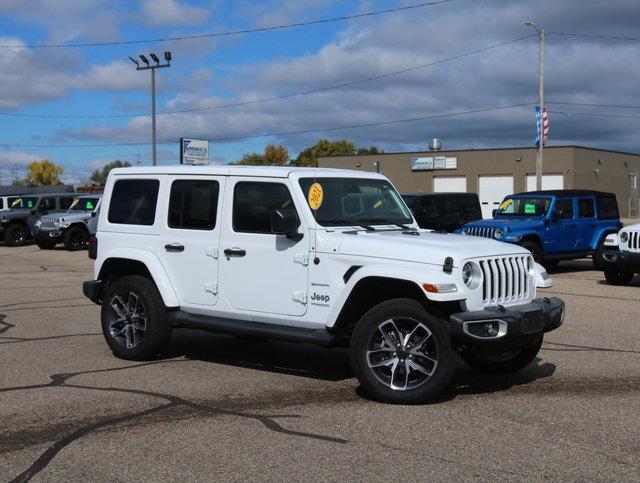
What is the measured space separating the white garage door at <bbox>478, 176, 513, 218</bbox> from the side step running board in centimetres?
4955

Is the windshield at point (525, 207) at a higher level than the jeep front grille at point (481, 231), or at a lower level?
higher

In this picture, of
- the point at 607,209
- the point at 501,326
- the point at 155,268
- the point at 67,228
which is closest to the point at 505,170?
the point at 67,228

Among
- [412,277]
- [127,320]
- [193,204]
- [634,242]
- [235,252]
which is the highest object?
[193,204]

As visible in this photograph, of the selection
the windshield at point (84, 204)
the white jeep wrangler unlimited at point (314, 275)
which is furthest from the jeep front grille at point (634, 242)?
the windshield at point (84, 204)

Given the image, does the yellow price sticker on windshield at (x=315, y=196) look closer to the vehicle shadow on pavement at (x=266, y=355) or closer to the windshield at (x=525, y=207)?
the vehicle shadow on pavement at (x=266, y=355)

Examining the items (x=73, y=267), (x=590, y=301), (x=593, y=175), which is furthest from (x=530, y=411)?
(x=593, y=175)

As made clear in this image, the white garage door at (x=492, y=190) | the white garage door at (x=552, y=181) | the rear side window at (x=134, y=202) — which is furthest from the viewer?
the white garage door at (x=492, y=190)

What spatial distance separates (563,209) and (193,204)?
1225 centimetres

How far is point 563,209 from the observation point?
1786 centimetres

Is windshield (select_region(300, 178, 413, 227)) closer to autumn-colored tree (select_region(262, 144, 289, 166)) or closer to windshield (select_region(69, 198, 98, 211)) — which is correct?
windshield (select_region(69, 198, 98, 211))

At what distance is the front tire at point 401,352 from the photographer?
20.0ft

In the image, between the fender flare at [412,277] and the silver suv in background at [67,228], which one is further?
the silver suv in background at [67,228]

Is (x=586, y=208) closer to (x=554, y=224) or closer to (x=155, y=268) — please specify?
(x=554, y=224)

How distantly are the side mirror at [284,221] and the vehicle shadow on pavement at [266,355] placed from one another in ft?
4.73
